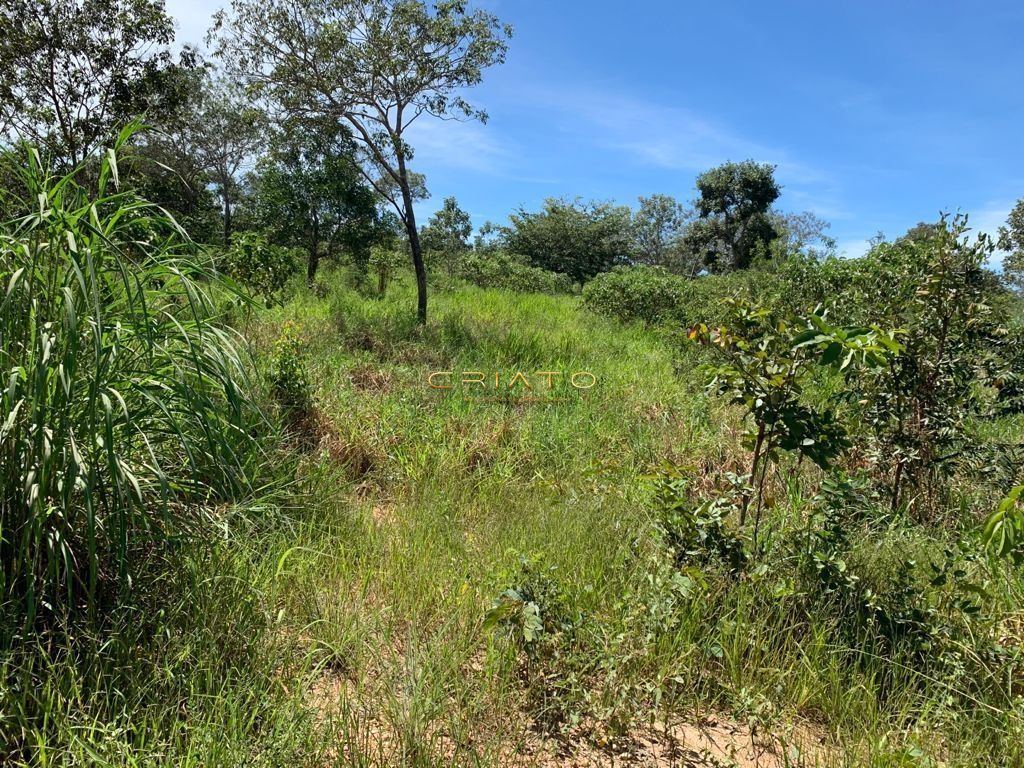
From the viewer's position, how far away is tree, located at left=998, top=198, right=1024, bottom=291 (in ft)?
8.21

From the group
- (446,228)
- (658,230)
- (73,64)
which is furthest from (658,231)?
(73,64)

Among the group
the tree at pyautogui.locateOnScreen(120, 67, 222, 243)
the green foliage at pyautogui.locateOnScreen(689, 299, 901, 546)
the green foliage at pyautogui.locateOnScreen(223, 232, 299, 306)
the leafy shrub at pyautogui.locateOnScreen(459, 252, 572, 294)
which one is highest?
the tree at pyautogui.locateOnScreen(120, 67, 222, 243)

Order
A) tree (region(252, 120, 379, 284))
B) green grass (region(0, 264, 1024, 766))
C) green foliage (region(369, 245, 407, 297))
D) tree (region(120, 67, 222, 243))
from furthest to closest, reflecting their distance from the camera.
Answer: tree (region(120, 67, 222, 243))
green foliage (region(369, 245, 407, 297))
tree (region(252, 120, 379, 284))
green grass (region(0, 264, 1024, 766))

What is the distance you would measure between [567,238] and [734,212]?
636 cm

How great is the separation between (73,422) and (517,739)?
1553 mm

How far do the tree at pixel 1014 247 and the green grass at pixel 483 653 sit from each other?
4.40ft

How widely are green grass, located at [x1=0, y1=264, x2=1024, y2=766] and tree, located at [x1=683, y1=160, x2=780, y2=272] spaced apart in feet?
63.5

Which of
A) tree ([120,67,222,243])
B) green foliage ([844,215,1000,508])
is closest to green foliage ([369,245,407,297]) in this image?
tree ([120,67,222,243])

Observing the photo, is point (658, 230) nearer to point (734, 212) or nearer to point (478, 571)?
point (734, 212)

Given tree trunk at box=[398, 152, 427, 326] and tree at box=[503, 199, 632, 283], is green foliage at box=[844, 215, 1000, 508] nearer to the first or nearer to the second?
tree trunk at box=[398, 152, 427, 326]

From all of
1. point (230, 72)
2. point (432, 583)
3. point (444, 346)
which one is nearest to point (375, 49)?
point (230, 72)

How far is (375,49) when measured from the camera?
661 cm

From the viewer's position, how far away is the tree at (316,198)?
8.16 meters

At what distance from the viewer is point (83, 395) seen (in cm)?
163
